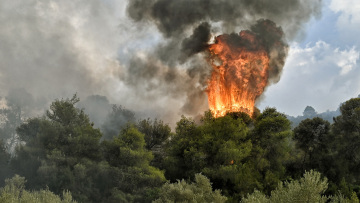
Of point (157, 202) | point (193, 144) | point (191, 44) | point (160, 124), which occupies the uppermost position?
point (191, 44)

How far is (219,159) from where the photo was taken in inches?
1868

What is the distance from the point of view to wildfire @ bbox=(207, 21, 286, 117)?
89500 mm

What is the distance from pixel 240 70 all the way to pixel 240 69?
0.30 meters

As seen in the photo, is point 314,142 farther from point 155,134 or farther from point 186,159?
point 155,134

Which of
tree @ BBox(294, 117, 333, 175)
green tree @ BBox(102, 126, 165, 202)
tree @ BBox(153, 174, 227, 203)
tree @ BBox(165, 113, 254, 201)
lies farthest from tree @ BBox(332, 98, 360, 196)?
green tree @ BBox(102, 126, 165, 202)

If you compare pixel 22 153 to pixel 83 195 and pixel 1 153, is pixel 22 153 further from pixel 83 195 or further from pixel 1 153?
pixel 83 195

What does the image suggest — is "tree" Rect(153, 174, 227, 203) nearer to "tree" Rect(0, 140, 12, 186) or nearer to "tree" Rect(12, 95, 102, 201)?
"tree" Rect(12, 95, 102, 201)

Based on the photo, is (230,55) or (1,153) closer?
(1,153)

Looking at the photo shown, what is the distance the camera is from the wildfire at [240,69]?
89.5m

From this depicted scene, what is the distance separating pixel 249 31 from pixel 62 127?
64.4m

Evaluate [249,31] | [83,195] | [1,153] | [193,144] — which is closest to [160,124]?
[193,144]

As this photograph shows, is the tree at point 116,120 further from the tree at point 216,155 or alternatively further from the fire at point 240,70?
the tree at point 216,155

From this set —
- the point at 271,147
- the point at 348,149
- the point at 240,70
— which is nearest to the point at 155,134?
the point at 271,147

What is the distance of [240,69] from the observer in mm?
89688
